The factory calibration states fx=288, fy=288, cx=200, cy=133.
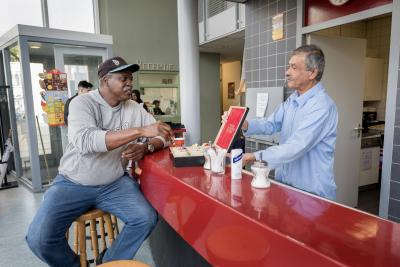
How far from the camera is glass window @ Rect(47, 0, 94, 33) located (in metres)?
6.04

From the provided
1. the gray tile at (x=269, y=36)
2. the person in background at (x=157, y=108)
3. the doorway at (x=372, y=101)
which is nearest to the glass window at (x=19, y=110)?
the person in background at (x=157, y=108)

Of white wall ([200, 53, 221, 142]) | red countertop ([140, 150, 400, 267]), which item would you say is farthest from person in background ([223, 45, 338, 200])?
white wall ([200, 53, 221, 142])

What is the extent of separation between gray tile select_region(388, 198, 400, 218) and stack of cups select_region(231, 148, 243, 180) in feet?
6.37

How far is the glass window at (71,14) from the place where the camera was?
604 centimetres

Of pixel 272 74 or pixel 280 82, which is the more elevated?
pixel 272 74

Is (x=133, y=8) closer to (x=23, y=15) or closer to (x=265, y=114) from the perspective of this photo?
(x=23, y=15)

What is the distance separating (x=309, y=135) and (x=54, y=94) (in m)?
4.24

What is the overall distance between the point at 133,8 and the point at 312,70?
623 cm

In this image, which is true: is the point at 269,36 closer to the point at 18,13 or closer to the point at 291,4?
the point at 291,4

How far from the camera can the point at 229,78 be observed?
11.0 meters

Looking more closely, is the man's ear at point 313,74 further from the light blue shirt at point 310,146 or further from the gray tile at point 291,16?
the gray tile at point 291,16

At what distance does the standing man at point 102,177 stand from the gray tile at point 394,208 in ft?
6.87

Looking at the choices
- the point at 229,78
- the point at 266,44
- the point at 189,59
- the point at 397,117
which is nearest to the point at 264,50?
the point at 266,44

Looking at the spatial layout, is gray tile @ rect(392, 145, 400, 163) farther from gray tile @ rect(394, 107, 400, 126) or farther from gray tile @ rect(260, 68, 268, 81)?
gray tile @ rect(260, 68, 268, 81)
